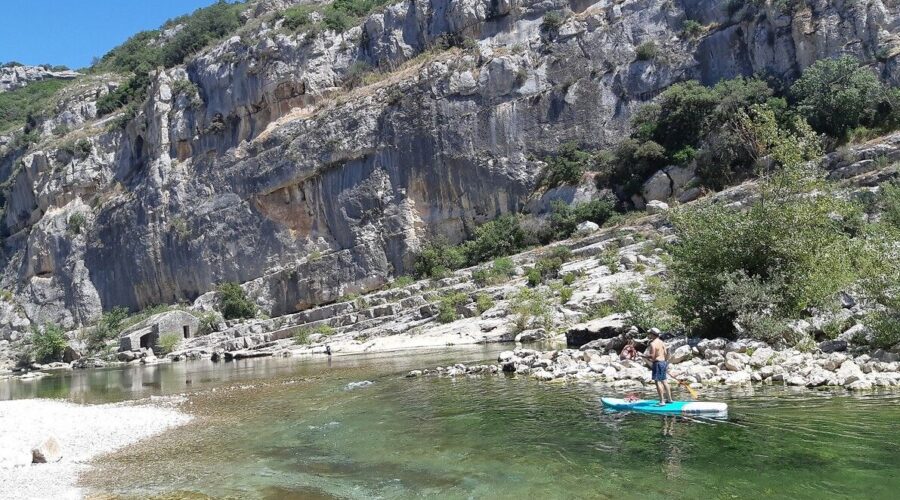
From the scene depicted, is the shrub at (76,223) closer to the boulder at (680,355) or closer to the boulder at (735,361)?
the boulder at (680,355)

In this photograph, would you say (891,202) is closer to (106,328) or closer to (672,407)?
(672,407)

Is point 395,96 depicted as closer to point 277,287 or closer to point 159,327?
point 277,287

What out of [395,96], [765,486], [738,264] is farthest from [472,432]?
[395,96]

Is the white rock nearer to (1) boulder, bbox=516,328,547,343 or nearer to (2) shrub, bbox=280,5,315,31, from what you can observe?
(1) boulder, bbox=516,328,547,343

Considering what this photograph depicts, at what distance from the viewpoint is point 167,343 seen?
45.8 metres

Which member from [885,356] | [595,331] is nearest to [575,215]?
[595,331]

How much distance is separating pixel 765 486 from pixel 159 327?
158ft

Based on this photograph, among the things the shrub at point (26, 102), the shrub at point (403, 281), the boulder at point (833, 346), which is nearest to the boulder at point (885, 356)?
the boulder at point (833, 346)

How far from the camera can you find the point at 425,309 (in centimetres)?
3666

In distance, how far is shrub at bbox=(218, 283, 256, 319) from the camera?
51.2 metres

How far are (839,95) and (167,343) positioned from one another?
152 feet

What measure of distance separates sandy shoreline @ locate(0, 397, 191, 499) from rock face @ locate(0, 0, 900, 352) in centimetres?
3194

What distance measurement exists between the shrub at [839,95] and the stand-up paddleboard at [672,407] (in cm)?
3135

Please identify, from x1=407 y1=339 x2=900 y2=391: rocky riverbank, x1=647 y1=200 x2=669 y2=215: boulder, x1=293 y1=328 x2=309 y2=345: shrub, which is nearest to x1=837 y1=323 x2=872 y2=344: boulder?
x1=407 y1=339 x2=900 y2=391: rocky riverbank
